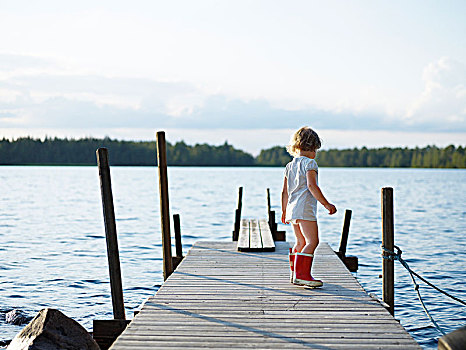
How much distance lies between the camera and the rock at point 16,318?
9.82m

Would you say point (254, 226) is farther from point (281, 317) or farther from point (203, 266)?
point (281, 317)

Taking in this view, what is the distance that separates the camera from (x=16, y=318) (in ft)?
32.6

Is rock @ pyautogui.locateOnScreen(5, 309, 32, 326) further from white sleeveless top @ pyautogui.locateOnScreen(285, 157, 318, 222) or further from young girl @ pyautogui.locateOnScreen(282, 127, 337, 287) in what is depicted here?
white sleeveless top @ pyautogui.locateOnScreen(285, 157, 318, 222)

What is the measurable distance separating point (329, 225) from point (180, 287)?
875 inches

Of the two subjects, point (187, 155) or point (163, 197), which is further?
point (187, 155)

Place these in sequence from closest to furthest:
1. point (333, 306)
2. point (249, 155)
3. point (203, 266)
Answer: point (333, 306) → point (203, 266) → point (249, 155)

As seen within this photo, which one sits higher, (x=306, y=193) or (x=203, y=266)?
(x=306, y=193)

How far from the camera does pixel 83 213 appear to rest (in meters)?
33.3

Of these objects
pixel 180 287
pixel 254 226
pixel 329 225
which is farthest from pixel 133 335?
pixel 329 225

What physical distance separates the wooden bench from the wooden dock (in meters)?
1.96

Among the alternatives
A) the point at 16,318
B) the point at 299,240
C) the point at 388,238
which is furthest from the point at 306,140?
the point at 16,318

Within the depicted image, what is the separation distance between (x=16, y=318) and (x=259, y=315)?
6.21m

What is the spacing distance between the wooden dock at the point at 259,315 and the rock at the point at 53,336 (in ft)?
2.42

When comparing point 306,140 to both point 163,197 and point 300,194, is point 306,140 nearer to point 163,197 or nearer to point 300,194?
point 300,194
